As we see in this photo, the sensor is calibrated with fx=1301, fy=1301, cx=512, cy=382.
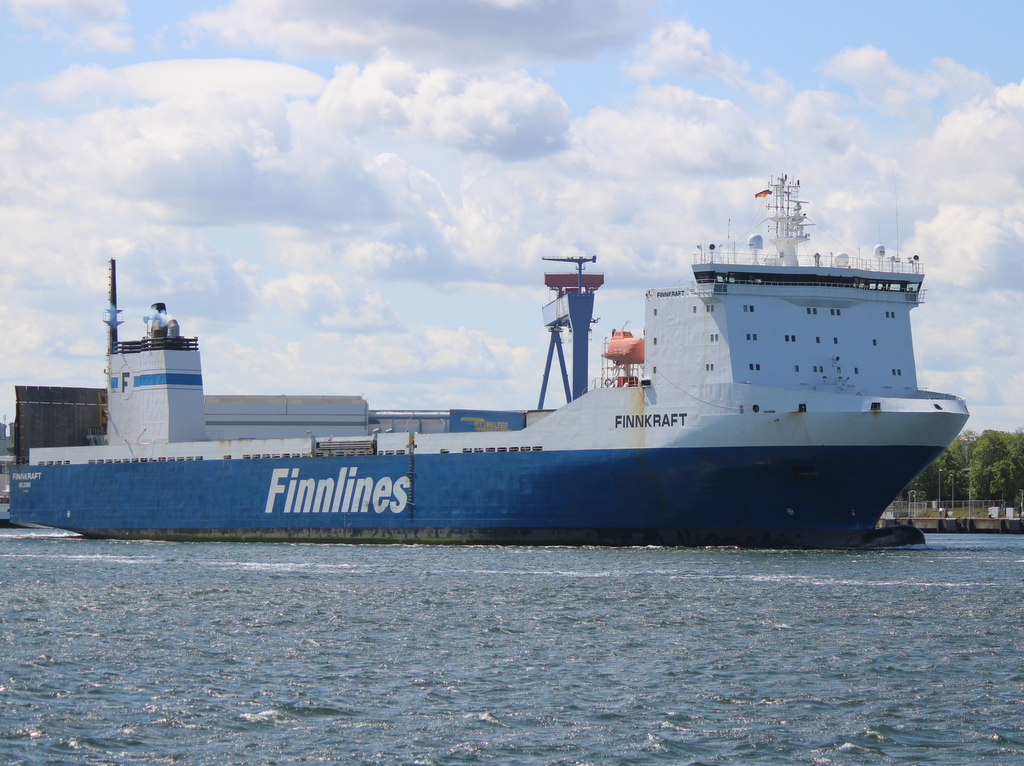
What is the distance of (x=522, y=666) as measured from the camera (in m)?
18.9

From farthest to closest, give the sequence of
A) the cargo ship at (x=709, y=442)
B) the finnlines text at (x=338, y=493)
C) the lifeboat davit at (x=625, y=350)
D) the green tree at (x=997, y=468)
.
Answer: the green tree at (x=997, y=468)
the finnlines text at (x=338, y=493)
the lifeboat davit at (x=625, y=350)
the cargo ship at (x=709, y=442)

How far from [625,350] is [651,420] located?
2.94 metres

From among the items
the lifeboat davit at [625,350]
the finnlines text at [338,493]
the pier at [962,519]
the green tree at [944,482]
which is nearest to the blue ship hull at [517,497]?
the finnlines text at [338,493]

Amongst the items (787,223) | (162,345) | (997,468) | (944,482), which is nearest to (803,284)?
(787,223)

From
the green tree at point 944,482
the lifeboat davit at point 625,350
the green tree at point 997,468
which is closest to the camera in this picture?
the lifeboat davit at point 625,350

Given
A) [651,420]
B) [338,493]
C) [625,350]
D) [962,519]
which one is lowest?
[962,519]

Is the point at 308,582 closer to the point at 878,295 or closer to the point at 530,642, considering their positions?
the point at 530,642

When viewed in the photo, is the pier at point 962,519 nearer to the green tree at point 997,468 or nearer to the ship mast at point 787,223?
the green tree at point 997,468

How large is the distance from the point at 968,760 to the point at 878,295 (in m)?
27.5

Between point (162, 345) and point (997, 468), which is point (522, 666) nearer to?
point (162, 345)

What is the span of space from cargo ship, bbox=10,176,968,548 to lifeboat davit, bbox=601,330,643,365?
2.1 inches

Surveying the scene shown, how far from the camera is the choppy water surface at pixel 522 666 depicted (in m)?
14.4

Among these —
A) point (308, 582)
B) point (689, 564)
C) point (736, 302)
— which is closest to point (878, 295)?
point (736, 302)

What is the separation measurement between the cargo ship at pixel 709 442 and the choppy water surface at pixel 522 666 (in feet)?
13.0
